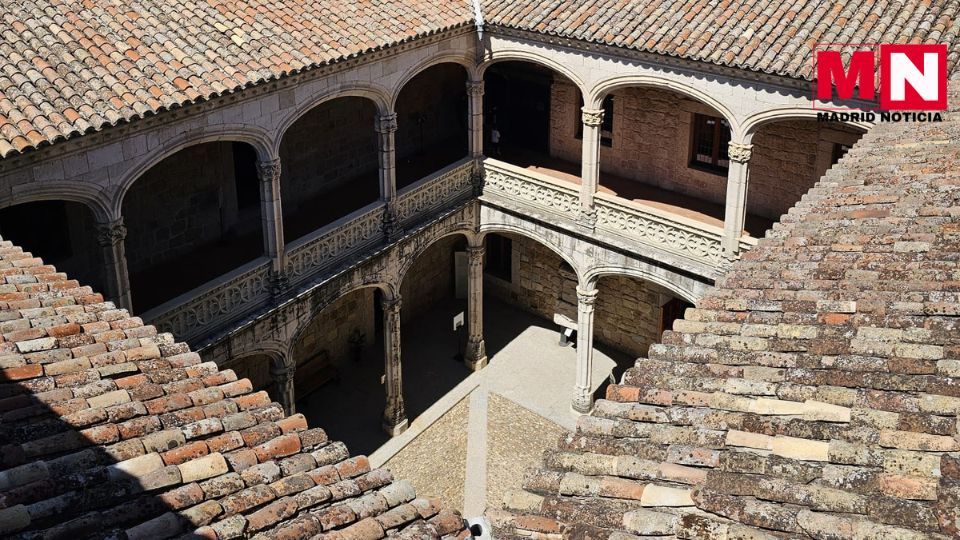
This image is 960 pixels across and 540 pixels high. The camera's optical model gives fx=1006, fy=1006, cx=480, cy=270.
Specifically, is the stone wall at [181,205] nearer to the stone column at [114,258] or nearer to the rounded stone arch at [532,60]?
the stone column at [114,258]

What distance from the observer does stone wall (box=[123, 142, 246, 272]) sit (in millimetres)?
17703

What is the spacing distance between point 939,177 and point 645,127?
11.6m

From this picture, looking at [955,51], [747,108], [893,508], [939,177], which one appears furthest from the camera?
[747,108]

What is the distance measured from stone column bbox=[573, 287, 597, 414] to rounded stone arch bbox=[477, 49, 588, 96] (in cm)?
441

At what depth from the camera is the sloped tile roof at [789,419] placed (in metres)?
5.18

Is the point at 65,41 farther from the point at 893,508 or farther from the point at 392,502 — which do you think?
the point at 893,508

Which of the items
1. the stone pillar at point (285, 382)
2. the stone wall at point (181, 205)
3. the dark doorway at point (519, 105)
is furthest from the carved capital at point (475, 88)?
the stone pillar at point (285, 382)

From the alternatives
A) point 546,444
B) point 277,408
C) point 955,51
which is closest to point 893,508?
point 277,408

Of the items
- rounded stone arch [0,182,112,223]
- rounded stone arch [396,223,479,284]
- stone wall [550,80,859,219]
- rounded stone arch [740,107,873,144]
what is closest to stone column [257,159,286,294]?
rounded stone arch [0,182,112,223]

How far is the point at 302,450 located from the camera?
260 inches

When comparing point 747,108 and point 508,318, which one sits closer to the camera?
point 747,108

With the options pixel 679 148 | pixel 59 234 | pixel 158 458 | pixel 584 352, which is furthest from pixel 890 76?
pixel 59 234

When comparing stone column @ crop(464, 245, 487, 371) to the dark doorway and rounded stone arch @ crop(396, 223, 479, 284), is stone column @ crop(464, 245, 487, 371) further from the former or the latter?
the dark doorway

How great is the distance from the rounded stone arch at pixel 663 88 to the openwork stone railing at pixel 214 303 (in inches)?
281
